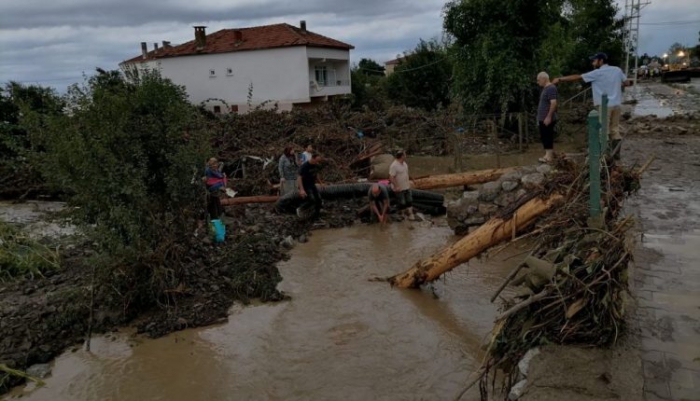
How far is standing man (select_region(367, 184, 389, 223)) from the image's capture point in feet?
41.4

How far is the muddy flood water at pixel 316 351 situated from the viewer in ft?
19.3

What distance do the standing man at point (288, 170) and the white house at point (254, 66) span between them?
62.9ft

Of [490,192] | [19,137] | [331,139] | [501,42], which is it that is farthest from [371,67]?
[19,137]

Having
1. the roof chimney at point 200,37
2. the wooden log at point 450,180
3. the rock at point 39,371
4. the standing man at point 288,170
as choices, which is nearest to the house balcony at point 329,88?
the roof chimney at point 200,37

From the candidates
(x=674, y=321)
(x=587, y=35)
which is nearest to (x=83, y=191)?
(x=674, y=321)

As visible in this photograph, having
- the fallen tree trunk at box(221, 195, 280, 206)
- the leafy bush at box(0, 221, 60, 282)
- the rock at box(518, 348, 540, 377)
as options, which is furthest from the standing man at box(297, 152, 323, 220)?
the rock at box(518, 348, 540, 377)

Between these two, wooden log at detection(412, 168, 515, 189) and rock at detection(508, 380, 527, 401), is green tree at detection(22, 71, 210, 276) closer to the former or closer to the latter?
rock at detection(508, 380, 527, 401)

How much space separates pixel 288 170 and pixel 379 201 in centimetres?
247

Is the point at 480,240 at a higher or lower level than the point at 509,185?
lower

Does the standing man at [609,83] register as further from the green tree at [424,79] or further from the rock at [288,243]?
the green tree at [424,79]

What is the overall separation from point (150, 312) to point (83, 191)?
6.67 feet

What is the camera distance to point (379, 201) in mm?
12844

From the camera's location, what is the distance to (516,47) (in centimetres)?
2103

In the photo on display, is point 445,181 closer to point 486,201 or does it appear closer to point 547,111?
point 486,201
